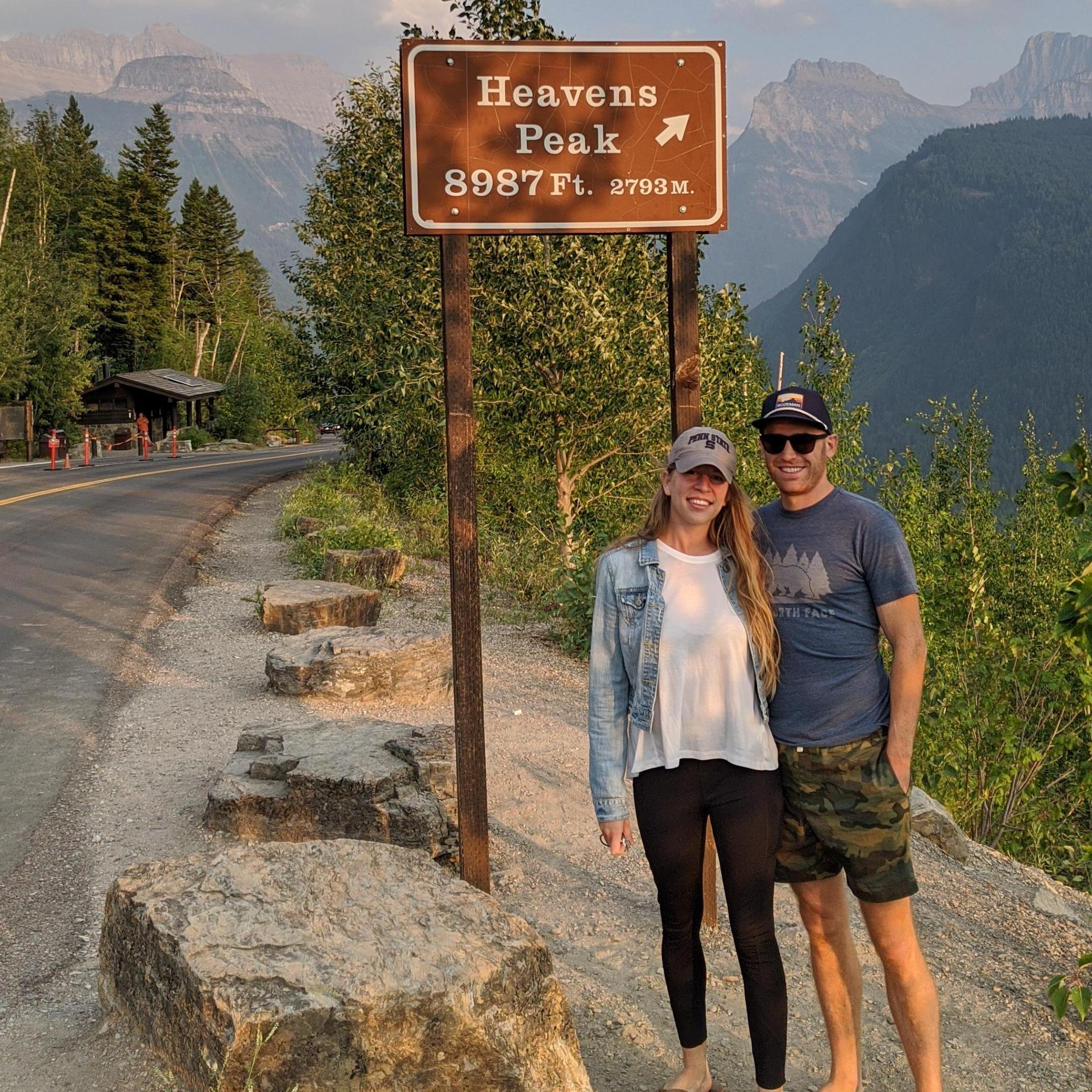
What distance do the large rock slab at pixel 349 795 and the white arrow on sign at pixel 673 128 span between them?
2648 mm

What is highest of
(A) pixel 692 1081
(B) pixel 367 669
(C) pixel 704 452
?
(C) pixel 704 452

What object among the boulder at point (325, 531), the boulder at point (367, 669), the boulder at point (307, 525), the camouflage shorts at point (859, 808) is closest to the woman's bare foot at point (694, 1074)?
the camouflage shorts at point (859, 808)

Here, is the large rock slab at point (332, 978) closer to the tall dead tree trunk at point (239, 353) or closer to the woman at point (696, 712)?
the woman at point (696, 712)

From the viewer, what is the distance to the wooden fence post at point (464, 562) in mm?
3785

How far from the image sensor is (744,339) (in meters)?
11.2

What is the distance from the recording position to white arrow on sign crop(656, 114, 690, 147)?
152 inches

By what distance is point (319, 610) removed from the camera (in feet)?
29.5

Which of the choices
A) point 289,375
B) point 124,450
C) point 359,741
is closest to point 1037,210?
point 124,450

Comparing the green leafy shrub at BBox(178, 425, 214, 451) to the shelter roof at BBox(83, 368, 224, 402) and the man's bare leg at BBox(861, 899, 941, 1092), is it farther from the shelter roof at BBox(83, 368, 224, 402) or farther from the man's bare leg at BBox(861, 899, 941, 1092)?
the man's bare leg at BBox(861, 899, 941, 1092)

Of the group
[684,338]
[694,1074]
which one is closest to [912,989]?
[694,1074]

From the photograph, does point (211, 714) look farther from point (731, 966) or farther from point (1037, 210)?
point (1037, 210)

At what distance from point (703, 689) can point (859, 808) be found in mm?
489

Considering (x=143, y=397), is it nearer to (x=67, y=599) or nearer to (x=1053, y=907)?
(x=67, y=599)

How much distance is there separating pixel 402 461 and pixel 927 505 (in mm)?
6472
